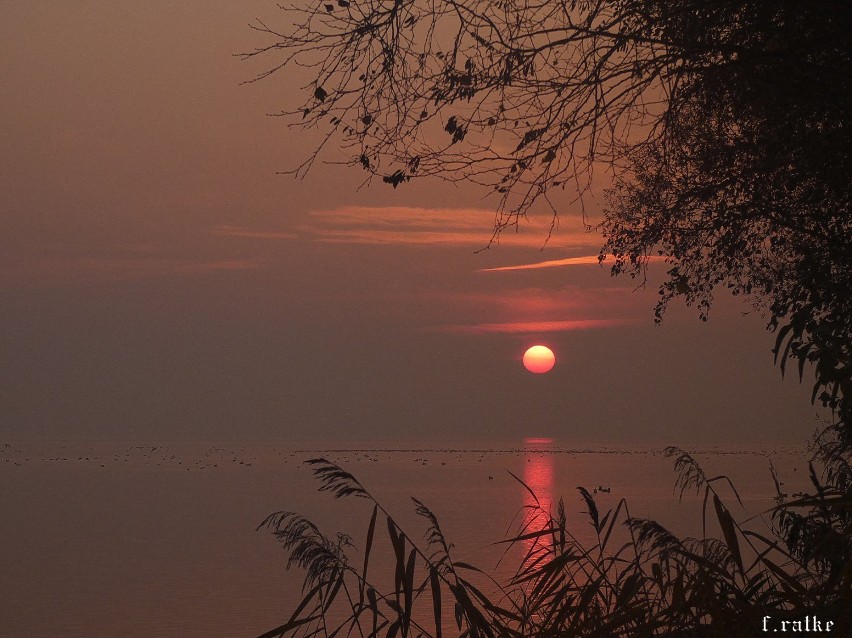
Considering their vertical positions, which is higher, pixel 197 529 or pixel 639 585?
pixel 197 529

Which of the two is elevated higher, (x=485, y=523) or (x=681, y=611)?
(x=485, y=523)

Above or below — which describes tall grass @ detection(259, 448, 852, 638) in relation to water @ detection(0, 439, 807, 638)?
below

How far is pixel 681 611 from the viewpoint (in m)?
5.80

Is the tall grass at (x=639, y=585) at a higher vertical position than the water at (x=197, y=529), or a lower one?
lower

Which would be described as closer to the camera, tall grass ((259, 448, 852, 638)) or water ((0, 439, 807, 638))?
tall grass ((259, 448, 852, 638))

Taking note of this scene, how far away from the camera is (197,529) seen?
6147 centimetres

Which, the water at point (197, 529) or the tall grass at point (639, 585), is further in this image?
the water at point (197, 529)

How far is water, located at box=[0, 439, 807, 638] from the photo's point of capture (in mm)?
33219

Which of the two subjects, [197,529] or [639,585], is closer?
[639,585]

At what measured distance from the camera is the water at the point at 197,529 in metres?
33.2

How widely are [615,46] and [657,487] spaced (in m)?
101

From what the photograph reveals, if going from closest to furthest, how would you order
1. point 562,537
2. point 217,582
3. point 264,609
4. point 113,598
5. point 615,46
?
point 562,537 < point 615,46 < point 264,609 < point 113,598 < point 217,582

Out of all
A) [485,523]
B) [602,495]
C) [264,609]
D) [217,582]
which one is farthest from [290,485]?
[264,609]

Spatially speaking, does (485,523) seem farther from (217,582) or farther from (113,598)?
(113,598)
